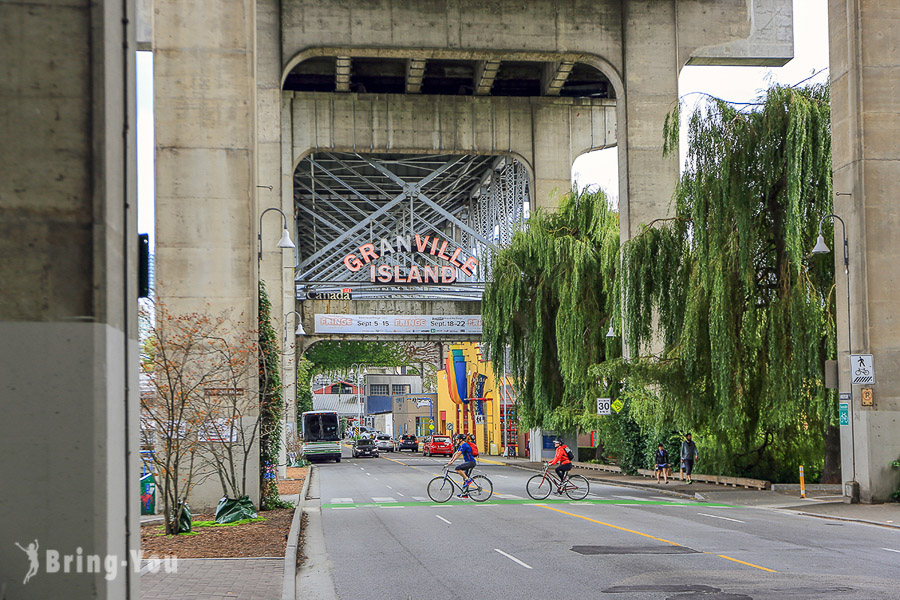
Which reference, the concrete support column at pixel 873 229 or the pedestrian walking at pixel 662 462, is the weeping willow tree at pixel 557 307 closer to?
the pedestrian walking at pixel 662 462

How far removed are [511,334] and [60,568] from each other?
38729mm

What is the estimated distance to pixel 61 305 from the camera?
5.59m

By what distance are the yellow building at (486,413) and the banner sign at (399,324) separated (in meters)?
6.79

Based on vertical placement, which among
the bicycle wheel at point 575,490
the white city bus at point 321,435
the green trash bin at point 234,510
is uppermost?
the green trash bin at point 234,510

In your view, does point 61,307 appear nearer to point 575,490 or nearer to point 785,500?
point 575,490

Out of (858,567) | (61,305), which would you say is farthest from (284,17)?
(61,305)

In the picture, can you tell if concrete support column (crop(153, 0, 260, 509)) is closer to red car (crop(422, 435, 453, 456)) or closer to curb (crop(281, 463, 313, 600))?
curb (crop(281, 463, 313, 600))

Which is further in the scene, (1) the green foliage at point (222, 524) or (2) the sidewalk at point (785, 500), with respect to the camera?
(2) the sidewalk at point (785, 500)

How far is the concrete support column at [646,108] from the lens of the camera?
3953cm

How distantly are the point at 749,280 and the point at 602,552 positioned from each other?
13718 millimetres

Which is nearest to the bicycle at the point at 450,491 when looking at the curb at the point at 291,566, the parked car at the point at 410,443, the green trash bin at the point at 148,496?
the curb at the point at 291,566

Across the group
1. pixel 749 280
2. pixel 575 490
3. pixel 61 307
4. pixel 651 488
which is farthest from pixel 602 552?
pixel 651 488

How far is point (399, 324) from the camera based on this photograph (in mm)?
57406

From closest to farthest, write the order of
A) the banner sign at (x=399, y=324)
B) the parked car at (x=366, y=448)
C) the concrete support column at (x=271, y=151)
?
the concrete support column at (x=271, y=151) → the banner sign at (x=399, y=324) → the parked car at (x=366, y=448)
